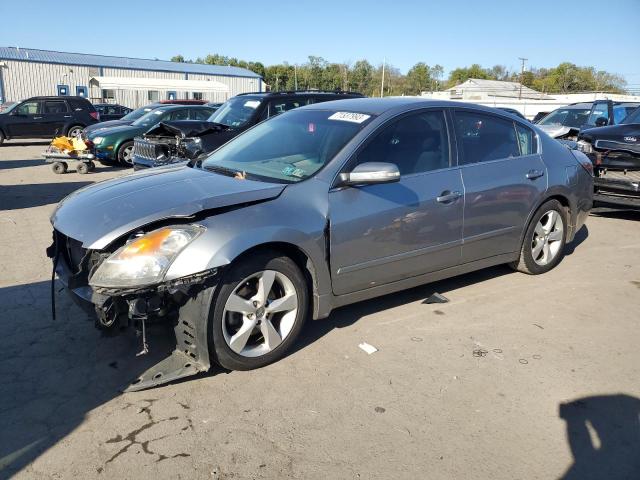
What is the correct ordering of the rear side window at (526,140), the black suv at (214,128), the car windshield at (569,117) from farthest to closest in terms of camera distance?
the car windshield at (569,117)
the black suv at (214,128)
the rear side window at (526,140)

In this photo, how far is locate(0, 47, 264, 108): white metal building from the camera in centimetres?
4447

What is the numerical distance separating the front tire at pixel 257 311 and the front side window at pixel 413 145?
1058 mm

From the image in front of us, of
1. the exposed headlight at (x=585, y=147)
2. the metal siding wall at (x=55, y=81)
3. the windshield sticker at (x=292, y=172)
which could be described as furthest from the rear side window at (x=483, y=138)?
the metal siding wall at (x=55, y=81)

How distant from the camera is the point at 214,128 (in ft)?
27.9

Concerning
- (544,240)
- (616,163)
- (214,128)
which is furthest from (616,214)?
(214,128)

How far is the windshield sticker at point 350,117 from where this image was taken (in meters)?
4.12

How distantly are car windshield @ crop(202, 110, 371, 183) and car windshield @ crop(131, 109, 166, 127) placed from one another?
386 inches

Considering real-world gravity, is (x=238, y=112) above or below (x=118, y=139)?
above

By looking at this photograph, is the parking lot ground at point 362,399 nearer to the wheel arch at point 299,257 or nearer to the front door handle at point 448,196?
the wheel arch at point 299,257

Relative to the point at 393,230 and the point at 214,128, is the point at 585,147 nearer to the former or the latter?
the point at 393,230

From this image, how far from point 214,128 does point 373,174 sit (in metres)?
5.50

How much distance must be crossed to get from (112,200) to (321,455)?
2107mm

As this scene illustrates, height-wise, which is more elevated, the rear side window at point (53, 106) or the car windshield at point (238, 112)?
the rear side window at point (53, 106)

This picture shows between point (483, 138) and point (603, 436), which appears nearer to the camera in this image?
point (603, 436)
